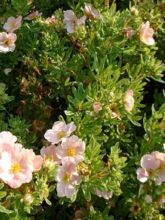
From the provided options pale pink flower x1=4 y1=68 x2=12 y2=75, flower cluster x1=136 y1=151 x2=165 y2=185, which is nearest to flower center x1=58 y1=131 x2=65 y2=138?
flower cluster x1=136 y1=151 x2=165 y2=185

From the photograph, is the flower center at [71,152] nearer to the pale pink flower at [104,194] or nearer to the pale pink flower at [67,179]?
the pale pink flower at [67,179]

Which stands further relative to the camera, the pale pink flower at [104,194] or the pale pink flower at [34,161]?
the pale pink flower at [104,194]

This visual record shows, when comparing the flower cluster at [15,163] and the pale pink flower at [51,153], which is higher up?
the flower cluster at [15,163]

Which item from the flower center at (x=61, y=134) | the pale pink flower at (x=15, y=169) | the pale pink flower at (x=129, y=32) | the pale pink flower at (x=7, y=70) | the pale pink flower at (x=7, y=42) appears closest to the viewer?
the pale pink flower at (x=15, y=169)

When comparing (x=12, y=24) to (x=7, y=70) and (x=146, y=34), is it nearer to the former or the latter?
(x=7, y=70)

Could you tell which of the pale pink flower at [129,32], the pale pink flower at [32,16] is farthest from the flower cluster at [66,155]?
the pale pink flower at [32,16]

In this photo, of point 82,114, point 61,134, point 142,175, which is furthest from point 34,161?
point 142,175

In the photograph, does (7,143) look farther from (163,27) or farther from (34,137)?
(163,27)
